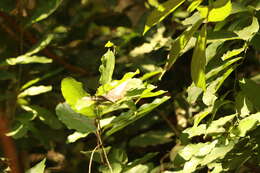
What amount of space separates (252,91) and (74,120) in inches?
11.1

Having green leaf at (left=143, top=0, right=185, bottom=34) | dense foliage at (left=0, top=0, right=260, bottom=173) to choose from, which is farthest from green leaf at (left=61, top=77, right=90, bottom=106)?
green leaf at (left=143, top=0, right=185, bottom=34)

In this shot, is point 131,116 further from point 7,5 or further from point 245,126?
point 7,5

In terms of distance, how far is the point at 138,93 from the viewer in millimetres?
595

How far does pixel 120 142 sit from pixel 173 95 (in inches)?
7.6

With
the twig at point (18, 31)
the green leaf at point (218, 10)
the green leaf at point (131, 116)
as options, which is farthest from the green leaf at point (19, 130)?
the green leaf at point (218, 10)

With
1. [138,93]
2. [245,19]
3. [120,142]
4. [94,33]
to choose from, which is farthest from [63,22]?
[138,93]

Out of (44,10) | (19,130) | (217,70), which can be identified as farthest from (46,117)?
(217,70)

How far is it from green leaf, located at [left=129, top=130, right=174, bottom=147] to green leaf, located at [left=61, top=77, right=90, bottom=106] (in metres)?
0.48

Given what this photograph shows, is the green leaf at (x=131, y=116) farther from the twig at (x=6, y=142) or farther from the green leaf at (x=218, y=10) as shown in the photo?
the twig at (x=6, y=142)

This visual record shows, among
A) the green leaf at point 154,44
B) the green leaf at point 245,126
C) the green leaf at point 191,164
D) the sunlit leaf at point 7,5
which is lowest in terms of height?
the green leaf at point 191,164

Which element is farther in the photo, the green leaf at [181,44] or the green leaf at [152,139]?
the green leaf at [152,139]

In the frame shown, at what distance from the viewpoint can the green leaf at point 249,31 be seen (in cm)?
68

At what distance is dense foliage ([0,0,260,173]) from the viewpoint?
66cm

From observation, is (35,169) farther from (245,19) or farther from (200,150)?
(245,19)
